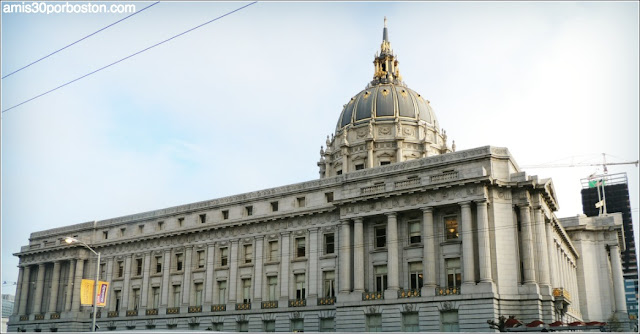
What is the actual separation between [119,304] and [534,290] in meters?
45.8

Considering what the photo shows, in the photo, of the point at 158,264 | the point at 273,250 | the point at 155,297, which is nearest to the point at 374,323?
the point at 273,250

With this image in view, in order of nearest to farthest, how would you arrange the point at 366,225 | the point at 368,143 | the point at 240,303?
the point at 366,225, the point at 240,303, the point at 368,143

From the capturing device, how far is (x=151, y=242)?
71750mm

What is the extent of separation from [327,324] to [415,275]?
973cm

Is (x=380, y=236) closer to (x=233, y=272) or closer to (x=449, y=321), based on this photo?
(x=449, y=321)

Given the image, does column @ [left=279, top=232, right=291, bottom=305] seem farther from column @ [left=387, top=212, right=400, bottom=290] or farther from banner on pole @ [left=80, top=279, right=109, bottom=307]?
banner on pole @ [left=80, top=279, right=109, bottom=307]

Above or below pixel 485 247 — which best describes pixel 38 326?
below

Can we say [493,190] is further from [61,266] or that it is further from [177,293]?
[61,266]

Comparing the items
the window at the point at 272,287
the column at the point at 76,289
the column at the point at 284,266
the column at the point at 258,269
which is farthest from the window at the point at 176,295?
the column at the point at 284,266

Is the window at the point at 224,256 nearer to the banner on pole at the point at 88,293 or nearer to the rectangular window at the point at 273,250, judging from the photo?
the rectangular window at the point at 273,250

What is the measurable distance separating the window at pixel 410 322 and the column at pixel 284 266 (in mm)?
12944

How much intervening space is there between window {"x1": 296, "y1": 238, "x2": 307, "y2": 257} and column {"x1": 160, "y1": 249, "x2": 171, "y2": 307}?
1624cm

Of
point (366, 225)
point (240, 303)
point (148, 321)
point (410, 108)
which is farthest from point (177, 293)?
point (410, 108)

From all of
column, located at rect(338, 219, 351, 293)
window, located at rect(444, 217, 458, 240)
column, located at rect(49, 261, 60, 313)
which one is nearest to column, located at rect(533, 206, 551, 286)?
window, located at rect(444, 217, 458, 240)
